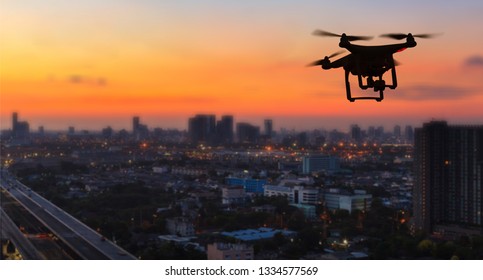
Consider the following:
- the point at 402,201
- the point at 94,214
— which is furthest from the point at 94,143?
the point at 402,201

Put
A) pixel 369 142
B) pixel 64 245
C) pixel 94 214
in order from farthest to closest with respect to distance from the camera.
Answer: pixel 369 142, pixel 94 214, pixel 64 245

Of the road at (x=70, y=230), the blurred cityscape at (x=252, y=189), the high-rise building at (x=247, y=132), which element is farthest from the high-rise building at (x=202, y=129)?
the road at (x=70, y=230)

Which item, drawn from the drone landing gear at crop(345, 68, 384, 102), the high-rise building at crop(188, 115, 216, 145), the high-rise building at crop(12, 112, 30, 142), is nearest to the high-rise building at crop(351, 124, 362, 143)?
the high-rise building at crop(188, 115, 216, 145)

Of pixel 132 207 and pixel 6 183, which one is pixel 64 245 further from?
pixel 6 183

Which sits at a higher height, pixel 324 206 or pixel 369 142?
pixel 369 142

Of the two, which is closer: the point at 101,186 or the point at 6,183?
the point at 101,186

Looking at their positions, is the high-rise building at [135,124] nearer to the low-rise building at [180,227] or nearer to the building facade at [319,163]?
the building facade at [319,163]

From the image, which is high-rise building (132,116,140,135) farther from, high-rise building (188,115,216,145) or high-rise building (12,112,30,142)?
high-rise building (12,112,30,142)
